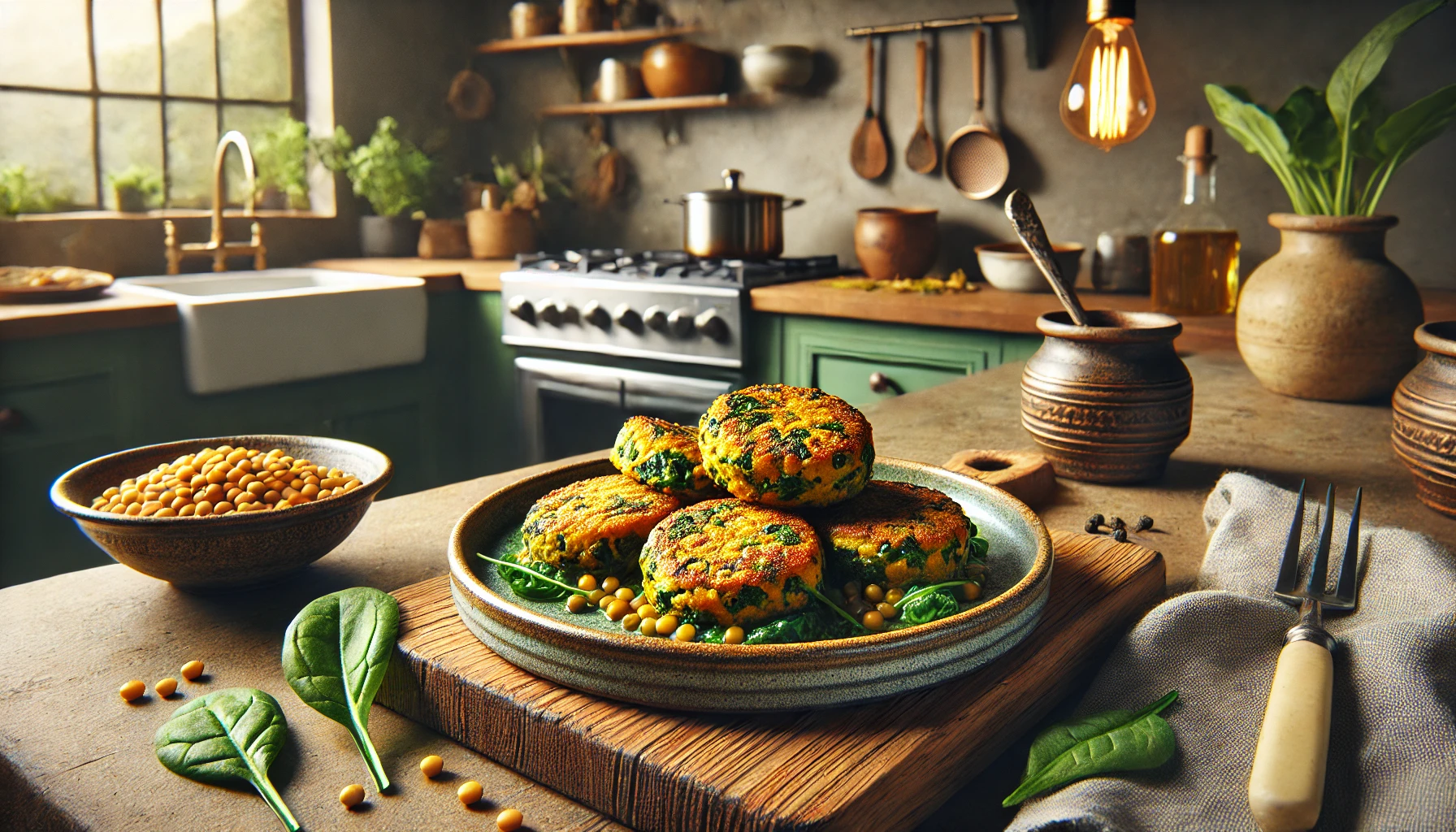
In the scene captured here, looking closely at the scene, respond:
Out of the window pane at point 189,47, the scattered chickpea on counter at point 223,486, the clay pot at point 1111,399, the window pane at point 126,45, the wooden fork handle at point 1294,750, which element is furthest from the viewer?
the window pane at point 189,47

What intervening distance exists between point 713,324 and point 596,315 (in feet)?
1.29

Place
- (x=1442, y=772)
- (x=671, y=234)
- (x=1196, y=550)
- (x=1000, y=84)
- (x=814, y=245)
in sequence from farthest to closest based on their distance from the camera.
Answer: (x=671, y=234) < (x=814, y=245) < (x=1000, y=84) < (x=1196, y=550) < (x=1442, y=772)

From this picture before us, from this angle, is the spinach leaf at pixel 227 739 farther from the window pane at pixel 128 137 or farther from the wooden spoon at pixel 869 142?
the window pane at pixel 128 137

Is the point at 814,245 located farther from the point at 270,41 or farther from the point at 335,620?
the point at 335,620

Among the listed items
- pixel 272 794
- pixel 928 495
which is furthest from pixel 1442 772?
pixel 272 794

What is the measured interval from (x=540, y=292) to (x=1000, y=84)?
145 cm

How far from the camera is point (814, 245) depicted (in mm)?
3455

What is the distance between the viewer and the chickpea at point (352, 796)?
0.54 metres

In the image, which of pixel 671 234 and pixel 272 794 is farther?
pixel 671 234

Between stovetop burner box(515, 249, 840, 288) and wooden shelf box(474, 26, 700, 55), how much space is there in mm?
742

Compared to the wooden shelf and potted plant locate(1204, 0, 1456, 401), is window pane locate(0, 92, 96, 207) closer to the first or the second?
the wooden shelf

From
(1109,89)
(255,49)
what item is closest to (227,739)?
(1109,89)

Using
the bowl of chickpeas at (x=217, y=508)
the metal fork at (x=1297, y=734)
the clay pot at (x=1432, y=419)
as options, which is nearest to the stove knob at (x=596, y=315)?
the bowl of chickpeas at (x=217, y=508)

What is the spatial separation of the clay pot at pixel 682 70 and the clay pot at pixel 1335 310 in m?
2.26
